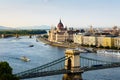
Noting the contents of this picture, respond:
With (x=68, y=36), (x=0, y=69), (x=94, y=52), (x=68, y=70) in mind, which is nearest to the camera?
(x=0, y=69)

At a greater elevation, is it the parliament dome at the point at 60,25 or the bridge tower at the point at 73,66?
the parliament dome at the point at 60,25

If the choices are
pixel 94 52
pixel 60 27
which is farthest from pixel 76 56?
pixel 60 27

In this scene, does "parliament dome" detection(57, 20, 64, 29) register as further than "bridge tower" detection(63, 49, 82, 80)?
Yes

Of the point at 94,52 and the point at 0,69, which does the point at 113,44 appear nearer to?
the point at 94,52

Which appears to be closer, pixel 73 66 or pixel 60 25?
pixel 73 66

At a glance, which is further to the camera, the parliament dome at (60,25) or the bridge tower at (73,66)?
the parliament dome at (60,25)

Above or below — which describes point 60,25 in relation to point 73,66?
above

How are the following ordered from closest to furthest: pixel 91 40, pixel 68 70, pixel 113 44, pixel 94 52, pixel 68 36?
pixel 68 70
pixel 94 52
pixel 113 44
pixel 91 40
pixel 68 36

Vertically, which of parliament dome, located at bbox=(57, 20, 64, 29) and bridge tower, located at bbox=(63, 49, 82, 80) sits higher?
parliament dome, located at bbox=(57, 20, 64, 29)
